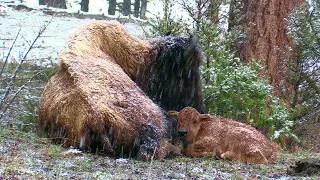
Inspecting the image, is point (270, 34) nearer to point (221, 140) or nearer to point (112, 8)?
point (221, 140)

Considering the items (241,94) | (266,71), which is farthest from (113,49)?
(266,71)

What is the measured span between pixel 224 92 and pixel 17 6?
67.2 ft

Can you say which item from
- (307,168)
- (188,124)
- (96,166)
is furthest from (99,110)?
(307,168)

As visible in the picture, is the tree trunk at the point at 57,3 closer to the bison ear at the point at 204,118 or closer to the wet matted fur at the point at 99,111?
the wet matted fur at the point at 99,111

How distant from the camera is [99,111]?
6.61 m

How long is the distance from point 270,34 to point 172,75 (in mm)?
5504

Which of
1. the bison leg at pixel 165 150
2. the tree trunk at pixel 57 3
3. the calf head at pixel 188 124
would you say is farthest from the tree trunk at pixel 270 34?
the tree trunk at pixel 57 3

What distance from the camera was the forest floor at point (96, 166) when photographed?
5230mm

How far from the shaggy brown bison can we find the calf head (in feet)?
0.34

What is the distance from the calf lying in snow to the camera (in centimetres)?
724

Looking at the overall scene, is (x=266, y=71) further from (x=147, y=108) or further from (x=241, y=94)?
(x=147, y=108)

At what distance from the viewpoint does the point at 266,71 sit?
13.0 meters

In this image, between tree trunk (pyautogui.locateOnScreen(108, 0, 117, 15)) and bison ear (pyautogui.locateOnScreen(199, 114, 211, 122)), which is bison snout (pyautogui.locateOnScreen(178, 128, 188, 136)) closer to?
bison ear (pyautogui.locateOnScreen(199, 114, 211, 122))

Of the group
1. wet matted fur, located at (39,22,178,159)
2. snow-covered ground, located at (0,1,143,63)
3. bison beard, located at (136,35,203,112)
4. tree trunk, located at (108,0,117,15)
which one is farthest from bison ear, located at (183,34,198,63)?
tree trunk, located at (108,0,117,15)
